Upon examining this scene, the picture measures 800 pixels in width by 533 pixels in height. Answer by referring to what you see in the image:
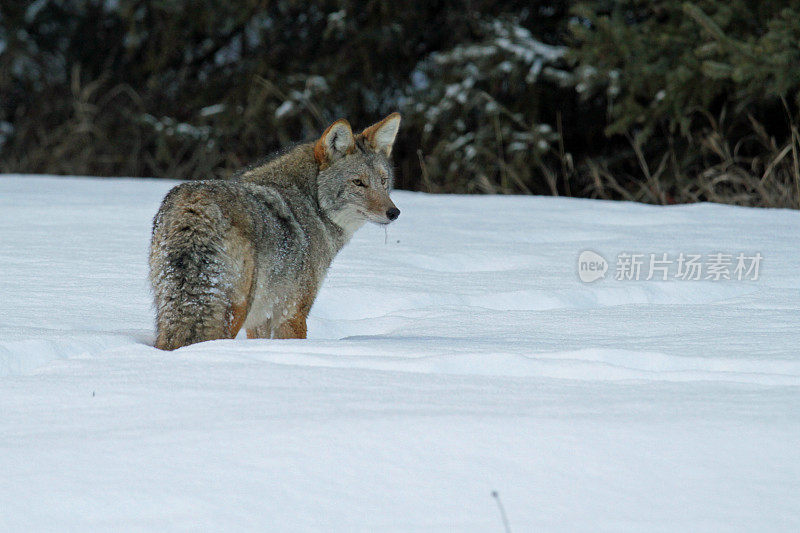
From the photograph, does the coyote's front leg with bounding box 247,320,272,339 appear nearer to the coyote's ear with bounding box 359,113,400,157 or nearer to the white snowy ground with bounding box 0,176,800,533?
the white snowy ground with bounding box 0,176,800,533

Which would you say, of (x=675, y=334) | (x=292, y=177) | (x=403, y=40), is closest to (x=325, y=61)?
(x=403, y=40)

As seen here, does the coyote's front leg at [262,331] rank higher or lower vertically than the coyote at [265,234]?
lower

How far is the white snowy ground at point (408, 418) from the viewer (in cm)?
184

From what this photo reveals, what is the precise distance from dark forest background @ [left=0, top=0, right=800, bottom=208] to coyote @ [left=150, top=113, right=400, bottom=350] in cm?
386

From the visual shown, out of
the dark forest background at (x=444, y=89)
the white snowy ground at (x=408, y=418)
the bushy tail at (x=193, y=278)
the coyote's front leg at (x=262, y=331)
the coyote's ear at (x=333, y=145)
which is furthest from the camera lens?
the dark forest background at (x=444, y=89)

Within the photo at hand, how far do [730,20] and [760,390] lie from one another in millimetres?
6411

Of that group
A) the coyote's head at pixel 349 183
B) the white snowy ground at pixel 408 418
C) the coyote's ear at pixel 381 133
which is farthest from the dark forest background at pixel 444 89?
the white snowy ground at pixel 408 418

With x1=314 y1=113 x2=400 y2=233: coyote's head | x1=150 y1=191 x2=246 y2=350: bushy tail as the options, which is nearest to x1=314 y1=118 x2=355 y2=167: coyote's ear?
x1=314 y1=113 x2=400 y2=233: coyote's head

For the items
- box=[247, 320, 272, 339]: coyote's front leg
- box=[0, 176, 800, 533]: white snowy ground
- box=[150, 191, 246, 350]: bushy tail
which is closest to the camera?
box=[0, 176, 800, 533]: white snowy ground

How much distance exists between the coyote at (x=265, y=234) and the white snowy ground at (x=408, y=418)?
24 centimetres

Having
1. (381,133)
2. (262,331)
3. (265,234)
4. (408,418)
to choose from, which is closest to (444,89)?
(381,133)

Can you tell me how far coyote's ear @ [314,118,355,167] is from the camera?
450cm

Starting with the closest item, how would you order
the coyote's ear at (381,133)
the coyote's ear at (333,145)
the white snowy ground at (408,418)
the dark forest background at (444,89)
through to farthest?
the white snowy ground at (408,418) → the coyote's ear at (333,145) → the coyote's ear at (381,133) → the dark forest background at (444,89)

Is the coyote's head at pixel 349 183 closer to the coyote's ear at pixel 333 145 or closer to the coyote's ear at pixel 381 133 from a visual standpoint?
the coyote's ear at pixel 333 145
